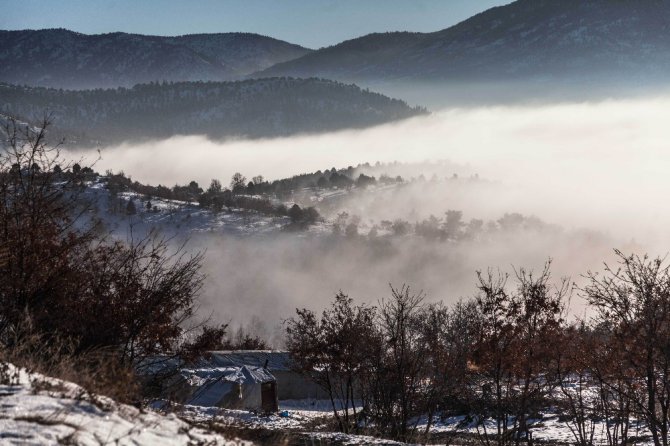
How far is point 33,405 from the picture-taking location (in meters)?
6.93

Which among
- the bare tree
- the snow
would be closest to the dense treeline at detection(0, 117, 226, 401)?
the snow

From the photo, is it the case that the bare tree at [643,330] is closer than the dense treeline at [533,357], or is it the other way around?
the bare tree at [643,330]

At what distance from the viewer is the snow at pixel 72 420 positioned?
6441 millimetres

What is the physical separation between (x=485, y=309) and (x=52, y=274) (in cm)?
1002

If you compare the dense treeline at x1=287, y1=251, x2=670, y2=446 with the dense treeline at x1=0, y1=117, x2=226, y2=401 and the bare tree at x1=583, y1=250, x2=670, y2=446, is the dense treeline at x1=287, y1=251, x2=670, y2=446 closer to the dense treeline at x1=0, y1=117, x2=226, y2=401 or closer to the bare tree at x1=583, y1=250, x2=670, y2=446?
the bare tree at x1=583, y1=250, x2=670, y2=446

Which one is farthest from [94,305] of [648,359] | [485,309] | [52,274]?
[648,359]

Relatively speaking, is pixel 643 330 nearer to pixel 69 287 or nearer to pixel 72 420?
pixel 72 420

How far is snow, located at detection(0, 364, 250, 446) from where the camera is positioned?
6.44 meters

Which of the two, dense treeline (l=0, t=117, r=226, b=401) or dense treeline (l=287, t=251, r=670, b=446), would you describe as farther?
dense treeline (l=287, t=251, r=670, b=446)

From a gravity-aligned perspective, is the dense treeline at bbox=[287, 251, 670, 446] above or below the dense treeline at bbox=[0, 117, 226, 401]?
below

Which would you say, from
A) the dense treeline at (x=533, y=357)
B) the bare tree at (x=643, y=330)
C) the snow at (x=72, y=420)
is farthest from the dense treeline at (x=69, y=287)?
the bare tree at (x=643, y=330)

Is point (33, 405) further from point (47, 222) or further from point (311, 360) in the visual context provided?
point (311, 360)

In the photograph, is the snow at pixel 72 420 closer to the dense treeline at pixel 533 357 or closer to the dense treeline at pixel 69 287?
the dense treeline at pixel 69 287

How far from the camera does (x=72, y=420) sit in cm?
684
